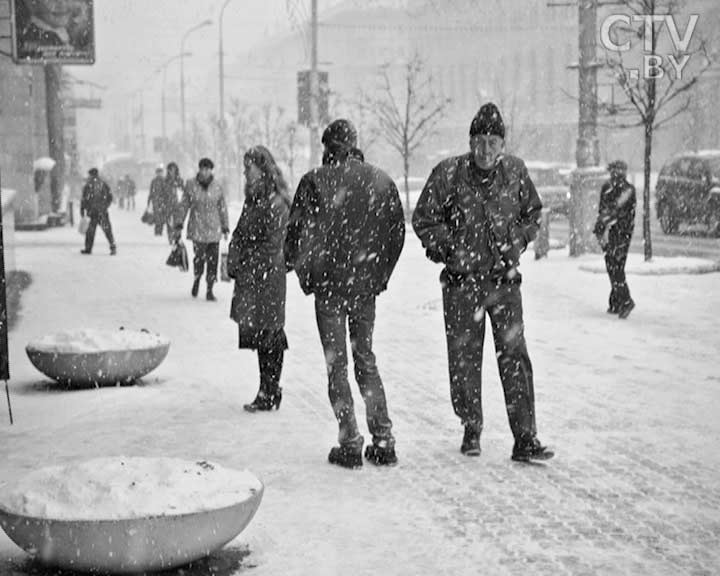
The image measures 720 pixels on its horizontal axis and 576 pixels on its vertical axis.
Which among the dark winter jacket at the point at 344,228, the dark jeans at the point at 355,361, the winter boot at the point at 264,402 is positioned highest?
the dark winter jacket at the point at 344,228

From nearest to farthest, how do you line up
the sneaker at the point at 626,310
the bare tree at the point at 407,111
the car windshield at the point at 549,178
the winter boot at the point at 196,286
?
the sneaker at the point at 626,310 → the winter boot at the point at 196,286 → the bare tree at the point at 407,111 → the car windshield at the point at 549,178

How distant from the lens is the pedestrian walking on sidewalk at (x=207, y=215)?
14.2m

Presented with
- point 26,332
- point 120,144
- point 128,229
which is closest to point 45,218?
point 128,229

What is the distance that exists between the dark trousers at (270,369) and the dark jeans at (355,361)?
1488mm

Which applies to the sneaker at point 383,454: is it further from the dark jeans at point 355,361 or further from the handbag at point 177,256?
Answer: the handbag at point 177,256

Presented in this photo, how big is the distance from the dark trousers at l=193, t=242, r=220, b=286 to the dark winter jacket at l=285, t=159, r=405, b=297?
326 inches

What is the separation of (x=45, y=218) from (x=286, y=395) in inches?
1189

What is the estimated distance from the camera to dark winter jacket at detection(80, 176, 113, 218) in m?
22.5

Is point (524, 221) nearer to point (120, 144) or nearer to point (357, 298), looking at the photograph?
point (357, 298)

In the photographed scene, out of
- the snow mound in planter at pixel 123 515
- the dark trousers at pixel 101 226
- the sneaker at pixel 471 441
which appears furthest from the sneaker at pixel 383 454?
the dark trousers at pixel 101 226

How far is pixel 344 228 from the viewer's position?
20.7 feet

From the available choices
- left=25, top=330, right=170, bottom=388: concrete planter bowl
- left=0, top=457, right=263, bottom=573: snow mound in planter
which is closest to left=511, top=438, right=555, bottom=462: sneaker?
left=0, top=457, right=263, bottom=573: snow mound in planter

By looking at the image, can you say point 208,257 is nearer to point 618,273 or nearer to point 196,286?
point 196,286

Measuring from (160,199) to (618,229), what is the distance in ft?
54.8
